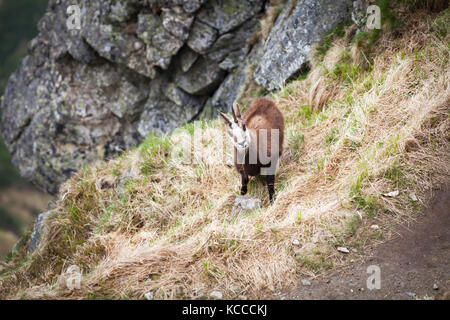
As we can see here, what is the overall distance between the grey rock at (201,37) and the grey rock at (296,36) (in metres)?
1.62

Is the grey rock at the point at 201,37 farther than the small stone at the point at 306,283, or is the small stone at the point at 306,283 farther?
the grey rock at the point at 201,37

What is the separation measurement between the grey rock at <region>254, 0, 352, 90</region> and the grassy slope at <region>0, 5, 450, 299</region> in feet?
1.25

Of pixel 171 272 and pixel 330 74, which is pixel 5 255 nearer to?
pixel 171 272

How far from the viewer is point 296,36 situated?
6.84m

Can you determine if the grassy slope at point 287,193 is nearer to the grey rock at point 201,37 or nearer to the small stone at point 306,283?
the small stone at point 306,283

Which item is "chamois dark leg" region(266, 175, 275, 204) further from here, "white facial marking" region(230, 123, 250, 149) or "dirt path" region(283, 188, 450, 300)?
"dirt path" region(283, 188, 450, 300)

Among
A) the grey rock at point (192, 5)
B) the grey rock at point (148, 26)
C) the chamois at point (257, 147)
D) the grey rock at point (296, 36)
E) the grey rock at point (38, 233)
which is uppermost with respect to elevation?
the grey rock at point (192, 5)

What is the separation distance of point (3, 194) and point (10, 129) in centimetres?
1119

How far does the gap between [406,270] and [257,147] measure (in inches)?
83.2

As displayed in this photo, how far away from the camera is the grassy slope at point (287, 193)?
12.2 ft

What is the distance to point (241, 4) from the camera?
8391mm

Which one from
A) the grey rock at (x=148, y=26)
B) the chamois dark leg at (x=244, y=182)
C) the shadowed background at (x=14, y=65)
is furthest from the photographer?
the shadowed background at (x=14, y=65)

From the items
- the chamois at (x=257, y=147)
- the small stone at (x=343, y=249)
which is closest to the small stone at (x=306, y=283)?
the small stone at (x=343, y=249)

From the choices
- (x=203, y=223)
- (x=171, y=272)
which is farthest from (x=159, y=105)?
(x=171, y=272)
